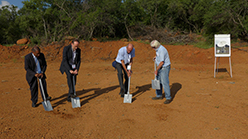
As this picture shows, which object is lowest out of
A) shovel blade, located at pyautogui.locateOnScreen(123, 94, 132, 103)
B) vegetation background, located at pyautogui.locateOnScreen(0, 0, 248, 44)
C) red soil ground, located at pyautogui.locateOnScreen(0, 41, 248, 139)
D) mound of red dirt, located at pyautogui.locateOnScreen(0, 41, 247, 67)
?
red soil ground, located at pyautogui.locateOnScreen(0, 41, 248, 139)

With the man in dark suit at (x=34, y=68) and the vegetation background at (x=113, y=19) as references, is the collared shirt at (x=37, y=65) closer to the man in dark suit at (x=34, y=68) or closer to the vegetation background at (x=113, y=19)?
the man in dark suit at (x=34, y=68)

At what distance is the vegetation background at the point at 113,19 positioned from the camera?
60.1 feet

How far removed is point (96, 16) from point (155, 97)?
1485cm

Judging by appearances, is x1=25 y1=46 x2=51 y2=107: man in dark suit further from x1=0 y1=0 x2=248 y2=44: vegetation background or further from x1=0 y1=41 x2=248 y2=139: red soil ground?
x1=0 y1=0 x2=248 y2=44: vegetation background

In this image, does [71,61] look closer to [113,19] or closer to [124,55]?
[124,55]

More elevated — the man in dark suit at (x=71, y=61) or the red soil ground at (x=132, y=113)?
the man in dark suit at (x=71, y=61)

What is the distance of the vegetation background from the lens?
1833 centimetres

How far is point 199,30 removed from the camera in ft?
94.7

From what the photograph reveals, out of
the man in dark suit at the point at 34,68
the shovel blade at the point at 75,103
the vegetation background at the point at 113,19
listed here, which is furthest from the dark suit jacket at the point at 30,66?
the vegetation background at the point at 113,19

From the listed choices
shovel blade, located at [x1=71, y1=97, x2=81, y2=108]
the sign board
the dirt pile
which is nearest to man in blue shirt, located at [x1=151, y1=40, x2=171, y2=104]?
shovel blade, located at [x1=71, y1=97, x2=81, y2=108]

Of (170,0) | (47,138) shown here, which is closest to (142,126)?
(47,138)

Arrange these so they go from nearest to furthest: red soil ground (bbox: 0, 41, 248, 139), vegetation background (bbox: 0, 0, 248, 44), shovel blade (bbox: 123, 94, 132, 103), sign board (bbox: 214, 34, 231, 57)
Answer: red soil ground (bbox: 0, 41, 248, 139) → shovel blade (bbox: 123, 94, 132, 103) → sign board (bbox: 214, 34, 231, 57) → vegetation background (bbox: 0, 0, 248, 44)

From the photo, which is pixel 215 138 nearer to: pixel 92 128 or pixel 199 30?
pixel 92 128

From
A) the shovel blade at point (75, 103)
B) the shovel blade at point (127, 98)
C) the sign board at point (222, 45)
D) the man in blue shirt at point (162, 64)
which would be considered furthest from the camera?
the sign board at point (222, 45)
